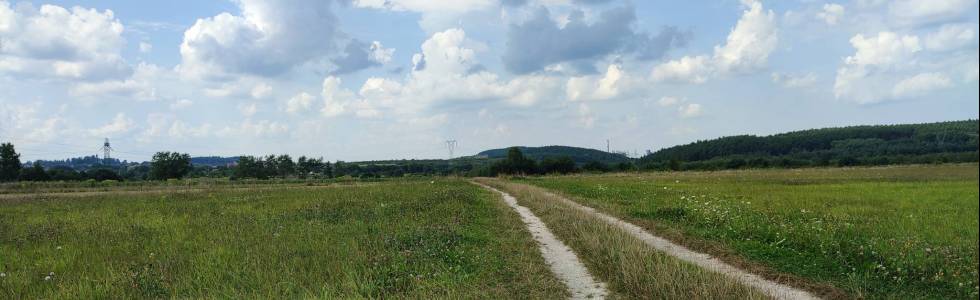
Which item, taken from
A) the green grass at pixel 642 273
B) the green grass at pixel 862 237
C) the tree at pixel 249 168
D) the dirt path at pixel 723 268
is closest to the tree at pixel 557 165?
the tree at pixel 249 168

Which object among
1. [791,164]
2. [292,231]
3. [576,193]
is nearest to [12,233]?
[292,231]

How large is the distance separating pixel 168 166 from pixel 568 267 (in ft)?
386

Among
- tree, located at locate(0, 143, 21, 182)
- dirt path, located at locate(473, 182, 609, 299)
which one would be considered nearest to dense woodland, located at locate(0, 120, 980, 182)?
tree, located at locate(0, 143, 21, 182)

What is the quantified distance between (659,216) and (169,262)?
1477 centimetres

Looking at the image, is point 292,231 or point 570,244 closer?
point 570,244

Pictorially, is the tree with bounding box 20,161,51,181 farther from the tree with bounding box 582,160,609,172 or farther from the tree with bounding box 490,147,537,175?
the tree with bounding box 582,160,609,172

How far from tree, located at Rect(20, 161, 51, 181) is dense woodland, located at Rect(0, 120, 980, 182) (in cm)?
12

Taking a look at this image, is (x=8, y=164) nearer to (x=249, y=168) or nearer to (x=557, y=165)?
(x=249, y=168)

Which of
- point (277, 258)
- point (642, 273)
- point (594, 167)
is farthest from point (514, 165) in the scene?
point (642, 273)

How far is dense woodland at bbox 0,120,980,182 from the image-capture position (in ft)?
14.1

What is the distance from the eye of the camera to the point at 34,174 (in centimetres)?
8706

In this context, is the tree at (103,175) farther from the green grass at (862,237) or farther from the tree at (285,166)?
the green grass at (862,237)

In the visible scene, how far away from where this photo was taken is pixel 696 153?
15588 cm

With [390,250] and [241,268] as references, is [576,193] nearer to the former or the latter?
[390,250]
